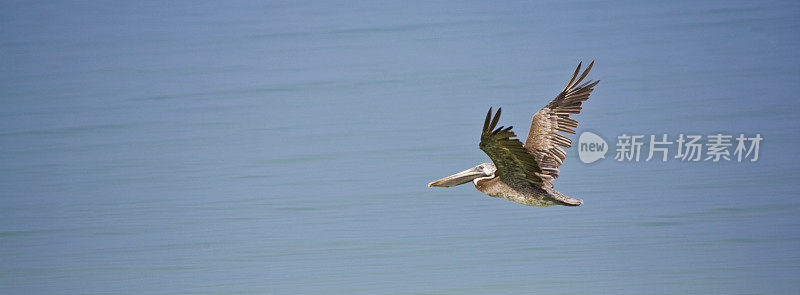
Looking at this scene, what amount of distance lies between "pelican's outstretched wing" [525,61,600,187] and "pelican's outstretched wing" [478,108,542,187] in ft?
0.79

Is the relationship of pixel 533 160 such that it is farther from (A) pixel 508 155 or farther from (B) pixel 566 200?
(B) pixel 566 200

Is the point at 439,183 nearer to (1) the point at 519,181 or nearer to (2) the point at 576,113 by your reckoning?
(1) the point at 519,181

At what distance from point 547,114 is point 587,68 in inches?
13.6

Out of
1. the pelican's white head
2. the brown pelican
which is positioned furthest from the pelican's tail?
the pelican's white head

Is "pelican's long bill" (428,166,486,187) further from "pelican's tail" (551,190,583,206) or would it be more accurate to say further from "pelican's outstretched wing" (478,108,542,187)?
"pelican's tail" (551,190,583,206)

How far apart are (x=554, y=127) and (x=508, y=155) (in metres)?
0.69

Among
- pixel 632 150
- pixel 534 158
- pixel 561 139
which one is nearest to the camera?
pixel 534 158

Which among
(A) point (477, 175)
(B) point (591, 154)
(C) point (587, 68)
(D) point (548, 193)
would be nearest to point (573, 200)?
(D) point (548, 193)

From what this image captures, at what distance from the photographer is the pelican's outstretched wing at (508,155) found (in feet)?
16.0

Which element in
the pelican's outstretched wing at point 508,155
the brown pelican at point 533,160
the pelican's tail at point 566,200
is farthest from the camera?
the pelican's tail at point 566,200

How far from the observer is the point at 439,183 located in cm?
561

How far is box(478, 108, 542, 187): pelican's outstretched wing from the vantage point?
4871 millimetres

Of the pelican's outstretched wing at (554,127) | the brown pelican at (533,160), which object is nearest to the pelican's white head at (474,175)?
the brown pelican at (533,160)

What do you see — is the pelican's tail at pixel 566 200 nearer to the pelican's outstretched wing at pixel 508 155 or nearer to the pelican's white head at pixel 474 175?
the pelican's outstretched wing at pixel 508 155
